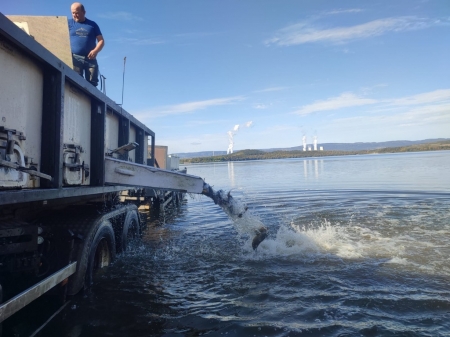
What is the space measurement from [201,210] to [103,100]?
32.2 ft

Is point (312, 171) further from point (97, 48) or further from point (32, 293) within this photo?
point (32, 293)

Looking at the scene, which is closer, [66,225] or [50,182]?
[50,182]

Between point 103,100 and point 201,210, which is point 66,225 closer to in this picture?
point 103,100

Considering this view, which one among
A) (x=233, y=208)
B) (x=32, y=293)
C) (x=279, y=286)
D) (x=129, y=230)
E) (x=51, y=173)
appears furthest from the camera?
(x=129, y=230)

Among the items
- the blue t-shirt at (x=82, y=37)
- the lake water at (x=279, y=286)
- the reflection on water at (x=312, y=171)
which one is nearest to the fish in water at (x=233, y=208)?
the lake water at (x=279, y=286)

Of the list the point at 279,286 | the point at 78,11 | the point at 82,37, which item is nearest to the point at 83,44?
the point at 82,37

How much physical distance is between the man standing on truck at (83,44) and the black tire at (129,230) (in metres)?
2.54

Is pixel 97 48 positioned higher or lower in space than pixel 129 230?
higher

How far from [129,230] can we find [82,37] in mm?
3616

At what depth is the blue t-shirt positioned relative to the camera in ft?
20.2

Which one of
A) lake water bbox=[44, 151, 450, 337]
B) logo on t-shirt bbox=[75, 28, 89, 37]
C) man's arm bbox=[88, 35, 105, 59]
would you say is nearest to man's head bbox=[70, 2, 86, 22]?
logo on t-shirt bbox=[75, 28, 89, 37]

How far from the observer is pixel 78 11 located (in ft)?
20.2

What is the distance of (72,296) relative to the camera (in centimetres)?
437

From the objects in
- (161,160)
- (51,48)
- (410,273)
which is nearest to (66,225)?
(51,48)
